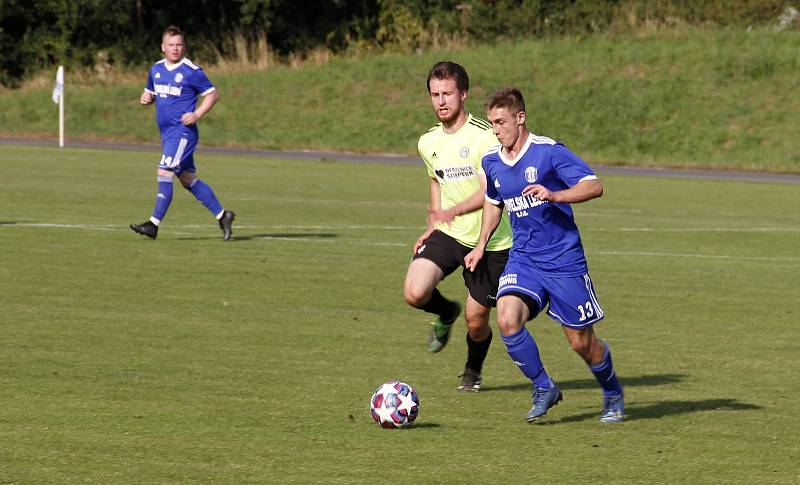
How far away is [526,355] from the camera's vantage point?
7512 millimetres

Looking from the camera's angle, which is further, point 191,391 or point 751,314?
point 751,314

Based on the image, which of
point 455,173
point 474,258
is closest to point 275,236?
point 455,173

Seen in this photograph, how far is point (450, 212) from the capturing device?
29.3 feet

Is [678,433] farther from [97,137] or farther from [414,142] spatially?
[97,137]

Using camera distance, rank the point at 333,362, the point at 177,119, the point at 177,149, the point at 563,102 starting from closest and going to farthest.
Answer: the point at 333,362 → the point at 177,149 → the point at 177,119 → the point at 563,102

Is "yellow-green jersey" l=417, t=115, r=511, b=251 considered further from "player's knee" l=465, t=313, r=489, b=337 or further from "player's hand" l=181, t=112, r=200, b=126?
"player's hand" l=181, t=112, r=200, b=126

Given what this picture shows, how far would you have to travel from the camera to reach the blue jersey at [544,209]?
294 inches

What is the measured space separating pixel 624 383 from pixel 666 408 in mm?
852

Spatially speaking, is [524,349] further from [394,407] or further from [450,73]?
[450,73]

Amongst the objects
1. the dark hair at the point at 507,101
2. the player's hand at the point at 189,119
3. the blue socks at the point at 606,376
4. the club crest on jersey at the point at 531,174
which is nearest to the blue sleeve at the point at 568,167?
the club crest on jersey at the point at 531,174

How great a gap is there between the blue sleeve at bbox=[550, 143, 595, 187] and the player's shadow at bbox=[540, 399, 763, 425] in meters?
1.30

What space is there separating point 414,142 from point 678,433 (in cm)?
3397

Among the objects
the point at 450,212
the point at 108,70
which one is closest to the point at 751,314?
the point at 450,212

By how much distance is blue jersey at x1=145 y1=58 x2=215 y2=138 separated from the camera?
16.7m
